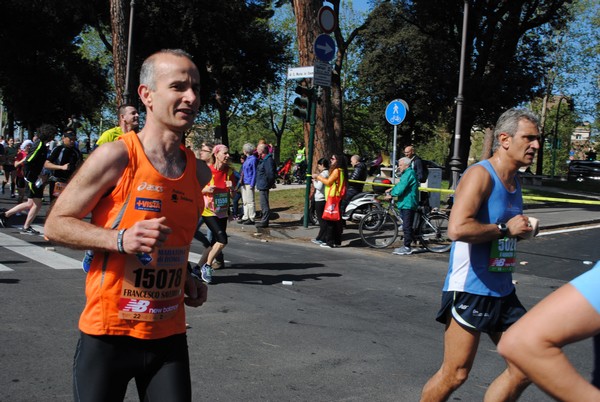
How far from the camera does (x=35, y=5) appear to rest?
31.2 m

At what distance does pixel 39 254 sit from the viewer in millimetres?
9383

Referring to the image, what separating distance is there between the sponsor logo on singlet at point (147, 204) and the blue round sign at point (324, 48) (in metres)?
11.4

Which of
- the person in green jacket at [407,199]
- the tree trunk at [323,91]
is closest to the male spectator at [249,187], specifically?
the tree trunk at [323,91]

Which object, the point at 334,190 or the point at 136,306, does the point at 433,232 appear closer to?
the point at 334,190

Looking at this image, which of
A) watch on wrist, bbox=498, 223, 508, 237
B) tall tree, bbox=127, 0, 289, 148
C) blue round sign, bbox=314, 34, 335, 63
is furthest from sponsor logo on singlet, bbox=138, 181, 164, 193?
tall tree, bbox=127, 0, 289, 148

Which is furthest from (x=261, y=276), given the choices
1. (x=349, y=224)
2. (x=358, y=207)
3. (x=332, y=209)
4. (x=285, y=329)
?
(x=349, y=224)

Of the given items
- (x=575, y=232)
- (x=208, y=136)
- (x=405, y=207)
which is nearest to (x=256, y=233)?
(x=405, y=207)

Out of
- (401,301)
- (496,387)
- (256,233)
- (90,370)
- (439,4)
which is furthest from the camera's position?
(439,4)

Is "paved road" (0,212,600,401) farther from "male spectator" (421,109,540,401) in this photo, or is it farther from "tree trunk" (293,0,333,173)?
"tree trunk" (293,0,333,173)

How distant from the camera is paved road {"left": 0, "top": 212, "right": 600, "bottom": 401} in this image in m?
4.45

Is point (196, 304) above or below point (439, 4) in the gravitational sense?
below

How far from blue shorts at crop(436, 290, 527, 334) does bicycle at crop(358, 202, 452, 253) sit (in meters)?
8.68

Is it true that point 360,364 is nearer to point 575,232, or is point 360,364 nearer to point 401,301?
point 401,301

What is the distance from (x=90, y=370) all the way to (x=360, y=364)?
2982 mm
